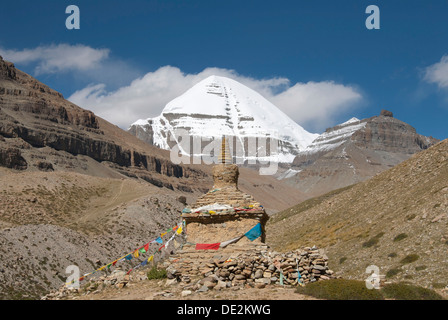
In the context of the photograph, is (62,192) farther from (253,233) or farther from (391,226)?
(253,233)

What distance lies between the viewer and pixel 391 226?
36031 mm

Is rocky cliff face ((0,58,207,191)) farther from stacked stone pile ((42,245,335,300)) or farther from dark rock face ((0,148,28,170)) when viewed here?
stacked stone pile ((42,245,335,300))

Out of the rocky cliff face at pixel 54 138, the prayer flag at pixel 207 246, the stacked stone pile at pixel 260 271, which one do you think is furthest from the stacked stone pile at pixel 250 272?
the rocky cliff face at pixel 54 138

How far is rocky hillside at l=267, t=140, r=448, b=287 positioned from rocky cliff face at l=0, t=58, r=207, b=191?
73402 mm

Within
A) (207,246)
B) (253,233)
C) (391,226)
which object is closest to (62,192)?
(391,226)

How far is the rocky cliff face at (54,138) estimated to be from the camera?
116562 mm

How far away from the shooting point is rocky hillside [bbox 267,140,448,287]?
27688 mm

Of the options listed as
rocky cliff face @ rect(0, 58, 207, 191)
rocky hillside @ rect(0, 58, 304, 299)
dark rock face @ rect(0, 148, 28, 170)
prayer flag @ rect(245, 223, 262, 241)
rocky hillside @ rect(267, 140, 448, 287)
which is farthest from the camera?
rocky cliff face @ rect(0, 58, 207, 191)

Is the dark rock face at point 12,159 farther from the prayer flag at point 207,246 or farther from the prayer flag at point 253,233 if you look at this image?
the prayer flag at point 253,233

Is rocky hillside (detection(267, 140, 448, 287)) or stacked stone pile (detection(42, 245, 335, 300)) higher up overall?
rocky hillside (detection(267, 140, 448, 287))

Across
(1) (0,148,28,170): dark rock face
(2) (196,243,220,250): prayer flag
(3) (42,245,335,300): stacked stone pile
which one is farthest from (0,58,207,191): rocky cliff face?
(3) (42,245,335,300): stacked stone pile

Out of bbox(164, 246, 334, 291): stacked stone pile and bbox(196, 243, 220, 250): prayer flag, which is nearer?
bbox(164, 246, 334, 291): stacked stone pile

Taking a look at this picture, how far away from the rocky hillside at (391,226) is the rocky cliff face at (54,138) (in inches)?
2890
